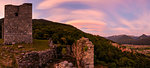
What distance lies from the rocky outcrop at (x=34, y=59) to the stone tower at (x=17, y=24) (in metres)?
3.10

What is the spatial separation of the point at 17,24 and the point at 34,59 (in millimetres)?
5718

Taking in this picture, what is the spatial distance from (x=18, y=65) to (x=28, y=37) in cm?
483

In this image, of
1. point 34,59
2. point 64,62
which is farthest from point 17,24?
point 64,62

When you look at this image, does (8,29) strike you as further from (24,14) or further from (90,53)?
(90,53)

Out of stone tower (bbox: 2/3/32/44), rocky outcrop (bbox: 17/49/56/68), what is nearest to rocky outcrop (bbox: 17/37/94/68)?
rocky outcrop (bbox: 17/49/56/68)

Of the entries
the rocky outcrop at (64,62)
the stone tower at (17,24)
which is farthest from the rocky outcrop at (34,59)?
the stone tower at (17,24)

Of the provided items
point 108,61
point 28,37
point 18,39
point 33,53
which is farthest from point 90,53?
point 108,61

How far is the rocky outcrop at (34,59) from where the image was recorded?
9.81 meters

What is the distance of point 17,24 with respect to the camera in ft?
42.6

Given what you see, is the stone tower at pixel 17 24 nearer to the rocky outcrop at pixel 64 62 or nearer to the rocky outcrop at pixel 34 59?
the rocky outcrop at pixel 34 59

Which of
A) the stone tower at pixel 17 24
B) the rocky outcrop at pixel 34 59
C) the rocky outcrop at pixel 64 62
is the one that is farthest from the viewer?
the stone tower at pixel 17 24

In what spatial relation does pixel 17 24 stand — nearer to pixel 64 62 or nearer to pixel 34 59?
pixel 34 59

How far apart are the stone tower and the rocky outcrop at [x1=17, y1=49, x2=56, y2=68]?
3.10m

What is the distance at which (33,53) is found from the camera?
36.2ft
